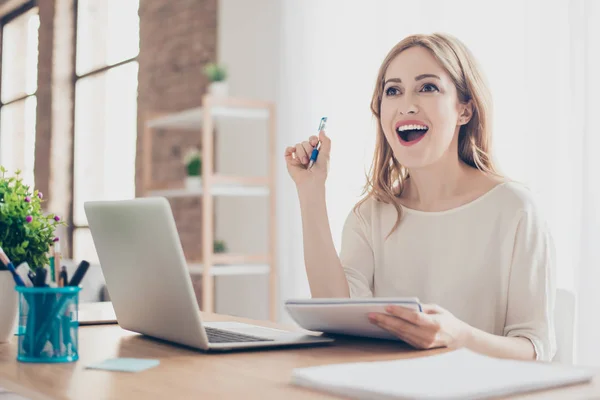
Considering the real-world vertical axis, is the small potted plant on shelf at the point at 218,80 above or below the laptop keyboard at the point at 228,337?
above

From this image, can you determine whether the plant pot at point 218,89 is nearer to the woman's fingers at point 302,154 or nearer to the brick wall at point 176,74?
the brick wall at point 176,74

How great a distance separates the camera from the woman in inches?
63.7

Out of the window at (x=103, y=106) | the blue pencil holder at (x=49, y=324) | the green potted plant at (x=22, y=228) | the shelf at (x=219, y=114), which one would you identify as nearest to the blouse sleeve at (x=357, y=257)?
the green potted plant at (x=22, y=228)

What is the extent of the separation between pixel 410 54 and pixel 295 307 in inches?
29.8

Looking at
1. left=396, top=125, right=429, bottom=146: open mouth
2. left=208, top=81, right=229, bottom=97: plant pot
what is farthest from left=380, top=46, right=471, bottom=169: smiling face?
left=208, top=81, right=229, bottom=97: plant pot

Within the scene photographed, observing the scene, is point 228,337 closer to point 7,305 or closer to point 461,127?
point 7,305

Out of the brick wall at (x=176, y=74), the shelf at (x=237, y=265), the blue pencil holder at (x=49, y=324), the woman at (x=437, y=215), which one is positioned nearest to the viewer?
the blue pencil holder at (x=49, y=324)

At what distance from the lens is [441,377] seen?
846mm

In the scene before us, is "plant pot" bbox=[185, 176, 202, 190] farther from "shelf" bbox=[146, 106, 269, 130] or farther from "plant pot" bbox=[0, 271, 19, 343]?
"plant pot" bbox=[0, 271, 19, 343]

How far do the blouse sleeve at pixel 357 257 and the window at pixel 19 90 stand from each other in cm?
609

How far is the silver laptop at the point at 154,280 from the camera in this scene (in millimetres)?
1084

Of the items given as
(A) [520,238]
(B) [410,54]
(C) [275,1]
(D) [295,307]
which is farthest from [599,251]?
(C) [275,1]

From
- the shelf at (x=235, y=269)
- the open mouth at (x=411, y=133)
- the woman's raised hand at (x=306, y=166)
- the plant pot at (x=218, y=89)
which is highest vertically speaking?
the plant pot at (x=218, y=89)

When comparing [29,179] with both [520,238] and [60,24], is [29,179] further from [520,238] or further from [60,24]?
[520,238]
